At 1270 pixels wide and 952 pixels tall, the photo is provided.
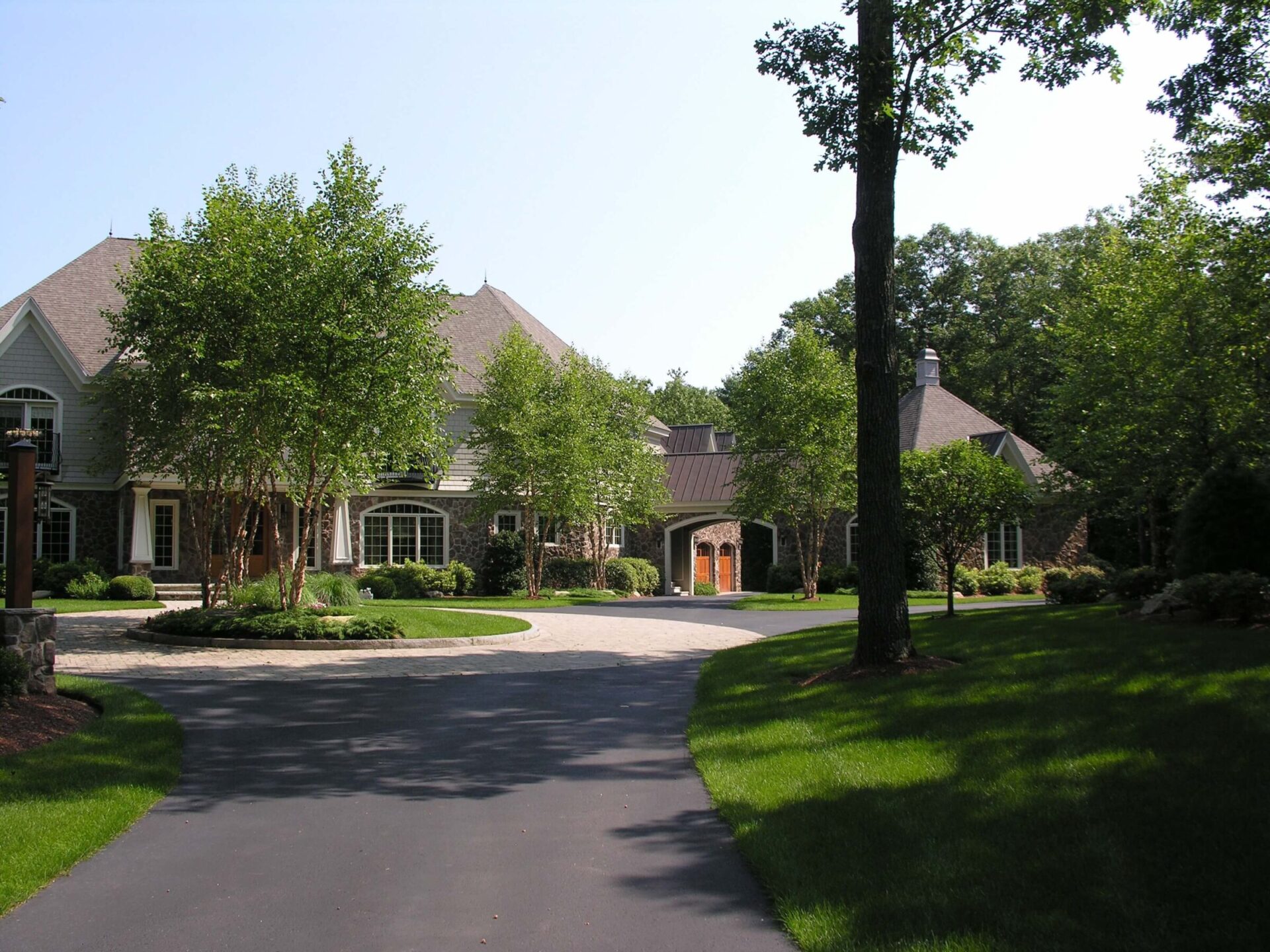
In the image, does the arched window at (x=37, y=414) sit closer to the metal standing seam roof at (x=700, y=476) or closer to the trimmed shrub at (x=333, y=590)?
the trimmed shrub at (x=333, y=590)

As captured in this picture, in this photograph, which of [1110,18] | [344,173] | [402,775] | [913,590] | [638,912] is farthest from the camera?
[913,590]

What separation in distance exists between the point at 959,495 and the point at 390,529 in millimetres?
19975

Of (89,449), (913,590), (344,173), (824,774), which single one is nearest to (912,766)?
(824,774)

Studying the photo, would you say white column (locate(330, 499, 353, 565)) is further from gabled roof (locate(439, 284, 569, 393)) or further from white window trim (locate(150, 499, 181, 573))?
gabled roof (locate(439, 284, 569, 393))

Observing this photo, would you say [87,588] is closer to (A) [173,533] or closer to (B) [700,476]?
(A) [173,533]

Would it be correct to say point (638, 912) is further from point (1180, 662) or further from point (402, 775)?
point (1180, 662)

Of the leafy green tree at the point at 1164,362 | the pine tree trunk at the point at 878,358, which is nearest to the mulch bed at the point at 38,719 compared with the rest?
the pine tree trunk at the point at 878,358

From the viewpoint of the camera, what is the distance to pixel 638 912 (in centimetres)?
477

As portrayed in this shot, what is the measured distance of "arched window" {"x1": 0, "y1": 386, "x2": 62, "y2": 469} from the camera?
95.1ft

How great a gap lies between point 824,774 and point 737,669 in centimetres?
617

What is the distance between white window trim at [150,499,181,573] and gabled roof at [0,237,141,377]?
4.00 m

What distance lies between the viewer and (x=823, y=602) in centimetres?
2883

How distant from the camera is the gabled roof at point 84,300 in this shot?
30141mm

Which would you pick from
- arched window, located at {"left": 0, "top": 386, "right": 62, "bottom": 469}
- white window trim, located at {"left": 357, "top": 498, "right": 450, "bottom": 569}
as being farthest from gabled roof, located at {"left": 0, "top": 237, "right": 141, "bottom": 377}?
white window trim, located at {"left": 357, "top": 498, "right": 450, "bottom": 569}
